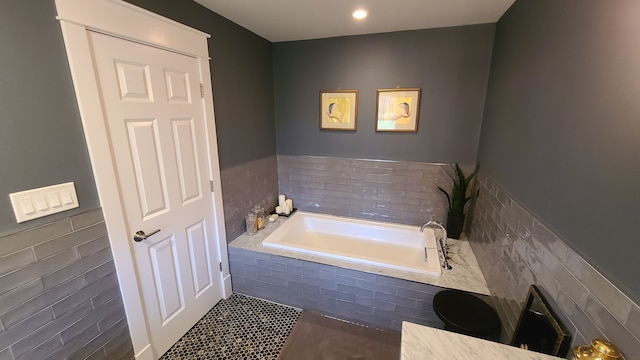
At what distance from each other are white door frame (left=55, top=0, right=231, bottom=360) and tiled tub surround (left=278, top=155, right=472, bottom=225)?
1.54m

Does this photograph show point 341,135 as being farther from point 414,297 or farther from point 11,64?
point 11,64

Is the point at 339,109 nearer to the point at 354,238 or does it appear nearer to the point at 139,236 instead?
the point at 354,238

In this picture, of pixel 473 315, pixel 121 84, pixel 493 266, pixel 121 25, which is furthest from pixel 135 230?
pixel 493 266

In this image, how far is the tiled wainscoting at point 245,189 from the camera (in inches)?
89.2

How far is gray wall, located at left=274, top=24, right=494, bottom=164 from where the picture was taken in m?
2.32

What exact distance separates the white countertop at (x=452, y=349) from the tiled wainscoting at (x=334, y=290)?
0.98 m

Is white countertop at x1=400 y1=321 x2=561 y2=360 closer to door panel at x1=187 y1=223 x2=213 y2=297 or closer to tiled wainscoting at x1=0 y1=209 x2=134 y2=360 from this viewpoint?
tiled wainscoting at x1=0 y1=209 x2=134 y2=360

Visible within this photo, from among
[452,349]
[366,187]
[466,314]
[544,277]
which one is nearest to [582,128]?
[544,277]

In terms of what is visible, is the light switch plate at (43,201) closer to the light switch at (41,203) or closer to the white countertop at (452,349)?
the light switch at (41,203)

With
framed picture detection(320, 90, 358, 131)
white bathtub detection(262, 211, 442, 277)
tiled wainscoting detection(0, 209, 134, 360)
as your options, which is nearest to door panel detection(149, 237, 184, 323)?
tiled wainscoting detection(0, 209, 134, 360)

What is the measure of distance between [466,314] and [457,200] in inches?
45.9

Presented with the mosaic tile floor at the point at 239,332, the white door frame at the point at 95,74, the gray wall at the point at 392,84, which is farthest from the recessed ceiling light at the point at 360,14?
the mosaic tile floor at the point at 239,332

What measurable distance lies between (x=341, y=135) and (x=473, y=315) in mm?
1968

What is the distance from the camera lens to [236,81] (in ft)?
7.35
